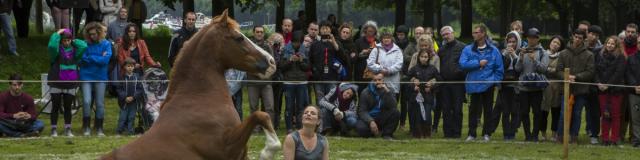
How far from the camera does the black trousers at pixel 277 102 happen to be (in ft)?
58.1

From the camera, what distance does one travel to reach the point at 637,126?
54.2 feet

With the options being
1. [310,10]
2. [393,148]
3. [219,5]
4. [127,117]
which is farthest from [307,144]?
[310,10]

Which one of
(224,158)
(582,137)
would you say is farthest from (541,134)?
(224,158)

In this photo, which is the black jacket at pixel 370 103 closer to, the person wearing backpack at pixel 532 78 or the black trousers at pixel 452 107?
the black trousers at pixel 452 107

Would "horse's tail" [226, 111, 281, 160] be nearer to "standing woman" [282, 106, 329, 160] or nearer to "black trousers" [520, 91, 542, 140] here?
"standing woman" [282, 106, 329, 160]

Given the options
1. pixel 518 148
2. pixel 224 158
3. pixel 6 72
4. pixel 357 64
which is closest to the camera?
pixel 224 158

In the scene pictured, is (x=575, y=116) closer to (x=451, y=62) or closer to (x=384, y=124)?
(x=451, y=62)

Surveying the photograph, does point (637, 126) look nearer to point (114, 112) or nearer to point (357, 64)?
point (357, 64)

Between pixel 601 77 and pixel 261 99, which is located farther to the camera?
pixel 261 99

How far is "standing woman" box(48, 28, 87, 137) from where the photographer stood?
55.1 feet

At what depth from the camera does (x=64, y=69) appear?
1686cm

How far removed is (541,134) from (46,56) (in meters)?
11.1

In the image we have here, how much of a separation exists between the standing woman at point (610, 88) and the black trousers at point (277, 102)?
4263mm

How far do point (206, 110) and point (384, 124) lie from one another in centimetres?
808
